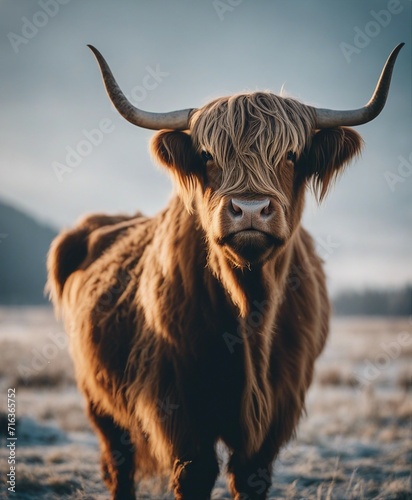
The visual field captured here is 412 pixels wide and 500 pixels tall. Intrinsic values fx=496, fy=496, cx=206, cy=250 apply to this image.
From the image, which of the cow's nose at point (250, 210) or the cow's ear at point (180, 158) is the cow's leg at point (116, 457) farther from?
the cow's nose at point (250, 210)

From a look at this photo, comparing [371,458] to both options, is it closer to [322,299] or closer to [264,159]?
[322,299]

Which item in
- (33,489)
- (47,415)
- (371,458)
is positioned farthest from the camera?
(47,415)

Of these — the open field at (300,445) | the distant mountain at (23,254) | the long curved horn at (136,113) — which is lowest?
the distant mountain at (23,254)

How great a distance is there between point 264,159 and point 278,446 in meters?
1.81

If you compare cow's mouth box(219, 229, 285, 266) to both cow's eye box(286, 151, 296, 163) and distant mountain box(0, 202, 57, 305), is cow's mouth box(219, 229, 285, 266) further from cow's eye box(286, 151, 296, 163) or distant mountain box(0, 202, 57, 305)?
distant mountain box(0, 202, 57, 305)

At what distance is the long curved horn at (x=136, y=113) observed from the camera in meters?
2.83

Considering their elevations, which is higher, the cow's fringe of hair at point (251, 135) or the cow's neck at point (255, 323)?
the cow's fringe of hair at point (251, 135)

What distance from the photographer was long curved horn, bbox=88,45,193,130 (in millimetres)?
2832

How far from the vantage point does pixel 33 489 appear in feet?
13.7

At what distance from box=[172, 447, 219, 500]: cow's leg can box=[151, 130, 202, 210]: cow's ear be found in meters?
1.48

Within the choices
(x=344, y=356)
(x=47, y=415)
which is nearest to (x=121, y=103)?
(x=47, y=415)

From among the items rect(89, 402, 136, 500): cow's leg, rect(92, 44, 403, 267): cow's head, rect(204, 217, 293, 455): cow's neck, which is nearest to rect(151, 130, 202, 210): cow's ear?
rect(92, 44, 403, 267): cow's head

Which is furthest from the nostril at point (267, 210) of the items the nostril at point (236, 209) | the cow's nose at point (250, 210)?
the nostril at point (236, 209)

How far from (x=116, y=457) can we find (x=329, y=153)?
273 centimetres
